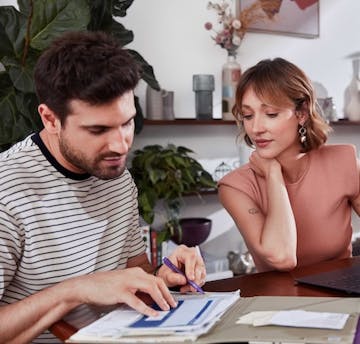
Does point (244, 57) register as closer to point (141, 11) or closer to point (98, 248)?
point (141, 11)

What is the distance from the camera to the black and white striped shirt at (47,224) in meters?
1.14

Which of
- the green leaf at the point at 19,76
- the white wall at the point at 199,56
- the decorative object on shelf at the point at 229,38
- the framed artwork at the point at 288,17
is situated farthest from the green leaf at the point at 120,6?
the framed artwork at the point at 288,17

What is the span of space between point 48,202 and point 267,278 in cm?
56

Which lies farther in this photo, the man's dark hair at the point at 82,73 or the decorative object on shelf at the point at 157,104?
the decorative object on shelf at the point at 157,104

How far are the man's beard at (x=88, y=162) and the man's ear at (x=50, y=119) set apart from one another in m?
0.03

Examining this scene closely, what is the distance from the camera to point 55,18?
78.4 inches

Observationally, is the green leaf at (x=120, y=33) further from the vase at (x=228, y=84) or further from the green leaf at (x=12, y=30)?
the vase at (x=228, y=84)

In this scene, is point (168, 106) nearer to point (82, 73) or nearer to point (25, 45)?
point (25, 45)

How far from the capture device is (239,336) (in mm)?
Result: 799

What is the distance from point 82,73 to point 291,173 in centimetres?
97

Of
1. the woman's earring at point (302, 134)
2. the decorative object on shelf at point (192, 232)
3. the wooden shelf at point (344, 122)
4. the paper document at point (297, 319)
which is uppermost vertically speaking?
the woman's earring at point (302, 134)

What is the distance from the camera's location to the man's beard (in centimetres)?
120

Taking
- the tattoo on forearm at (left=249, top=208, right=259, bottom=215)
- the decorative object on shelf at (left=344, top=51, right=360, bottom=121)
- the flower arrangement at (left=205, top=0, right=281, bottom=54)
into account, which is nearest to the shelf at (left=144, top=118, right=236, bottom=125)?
the flower arrangement at (left=205, top=0, right=281, bottom=54)

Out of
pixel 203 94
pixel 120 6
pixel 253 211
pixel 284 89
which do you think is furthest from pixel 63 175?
pixel 203 94
